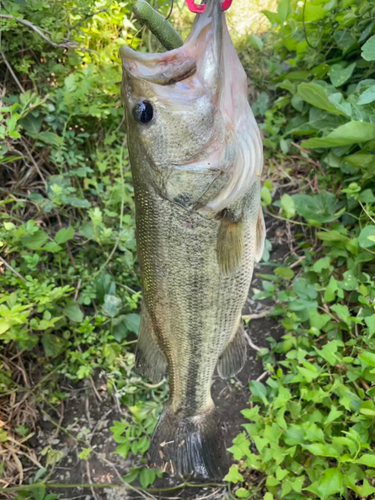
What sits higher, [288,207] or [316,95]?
[316,95]

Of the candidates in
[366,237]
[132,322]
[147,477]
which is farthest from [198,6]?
[147,477]

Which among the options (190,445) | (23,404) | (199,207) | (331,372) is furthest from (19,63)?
(331,372)

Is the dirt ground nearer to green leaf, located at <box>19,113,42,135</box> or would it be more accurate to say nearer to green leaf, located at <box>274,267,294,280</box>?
green leaf, located at <box>274,267,294,280</box>

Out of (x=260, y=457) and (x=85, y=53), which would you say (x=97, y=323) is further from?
(x=85, y=53)

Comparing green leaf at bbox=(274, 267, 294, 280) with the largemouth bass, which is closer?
the largemouth bass

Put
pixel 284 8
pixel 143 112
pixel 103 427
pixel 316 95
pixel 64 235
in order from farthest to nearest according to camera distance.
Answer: pixel 103 427
pixel 284 8
pixel 64 235
pixel 316 95
pixel 143 112

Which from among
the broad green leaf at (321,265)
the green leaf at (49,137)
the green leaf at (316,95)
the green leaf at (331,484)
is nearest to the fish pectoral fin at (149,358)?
the green leaf at (331,484)

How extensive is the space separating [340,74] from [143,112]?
62.8 inches

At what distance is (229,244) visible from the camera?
118cm

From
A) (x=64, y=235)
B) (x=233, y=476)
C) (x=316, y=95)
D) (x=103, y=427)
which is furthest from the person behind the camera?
(x=103, y=427)

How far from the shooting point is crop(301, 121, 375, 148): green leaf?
176 centimetres

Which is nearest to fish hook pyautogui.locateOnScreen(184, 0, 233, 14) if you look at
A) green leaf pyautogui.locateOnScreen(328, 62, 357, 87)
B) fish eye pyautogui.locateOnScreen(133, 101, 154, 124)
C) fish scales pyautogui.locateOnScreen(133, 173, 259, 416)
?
fish eye pyautogui.locateOnScreen(133, 101, 154, 124)

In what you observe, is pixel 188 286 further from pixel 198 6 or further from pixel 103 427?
pixel 103 427

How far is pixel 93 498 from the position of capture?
208 centimetres
